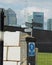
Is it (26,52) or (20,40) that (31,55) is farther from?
(20,40)

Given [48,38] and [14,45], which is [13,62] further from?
Result: [48,38]

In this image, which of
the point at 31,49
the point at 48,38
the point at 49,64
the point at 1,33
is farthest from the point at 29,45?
the point at 48,38

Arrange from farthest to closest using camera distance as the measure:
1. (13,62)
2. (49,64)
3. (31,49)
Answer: (49,64)
(31,49)
(13,62)

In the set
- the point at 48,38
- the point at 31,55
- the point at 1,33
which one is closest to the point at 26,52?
the point at 31,55

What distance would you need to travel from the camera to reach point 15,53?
516 cm

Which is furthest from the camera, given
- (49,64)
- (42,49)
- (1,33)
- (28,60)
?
(42,49)

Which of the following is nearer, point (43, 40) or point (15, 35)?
point (15, 35)

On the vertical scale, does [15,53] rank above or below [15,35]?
below

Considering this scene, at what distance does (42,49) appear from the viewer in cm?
3947

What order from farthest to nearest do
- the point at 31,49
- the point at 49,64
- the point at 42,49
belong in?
the point at 42,49 → the point at 49,64 → the point at 31,49

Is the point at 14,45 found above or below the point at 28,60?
above

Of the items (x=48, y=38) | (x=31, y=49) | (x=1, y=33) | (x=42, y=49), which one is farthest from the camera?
(x=48, y=38)

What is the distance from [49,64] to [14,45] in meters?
13.5

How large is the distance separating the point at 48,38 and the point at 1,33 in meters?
40.6
